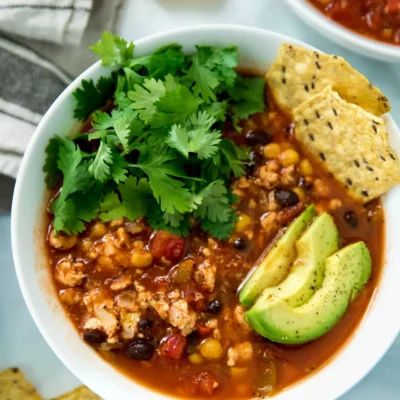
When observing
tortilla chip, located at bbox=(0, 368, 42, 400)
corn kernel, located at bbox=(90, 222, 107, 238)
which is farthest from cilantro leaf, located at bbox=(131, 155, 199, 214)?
tortilla chip, located at bbox=(0, 368, 42, 400)

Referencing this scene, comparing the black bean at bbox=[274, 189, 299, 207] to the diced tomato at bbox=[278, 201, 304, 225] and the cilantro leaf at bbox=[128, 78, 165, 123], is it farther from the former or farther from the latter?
the cilantro leaf at bbox=[128, 78, 165, 123]

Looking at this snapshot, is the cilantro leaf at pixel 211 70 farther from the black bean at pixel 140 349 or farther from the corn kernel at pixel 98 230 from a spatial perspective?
the black bean at pixel 140 349

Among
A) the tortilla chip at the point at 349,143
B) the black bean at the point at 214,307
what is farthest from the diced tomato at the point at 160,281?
the tortilla chip at the point at 349,143

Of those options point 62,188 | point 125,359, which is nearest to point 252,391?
point 125,359

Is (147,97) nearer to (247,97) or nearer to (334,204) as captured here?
(247,97)

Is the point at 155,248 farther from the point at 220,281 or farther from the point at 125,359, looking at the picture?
the point at 125,359

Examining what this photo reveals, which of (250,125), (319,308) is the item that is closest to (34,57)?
(250,125)
